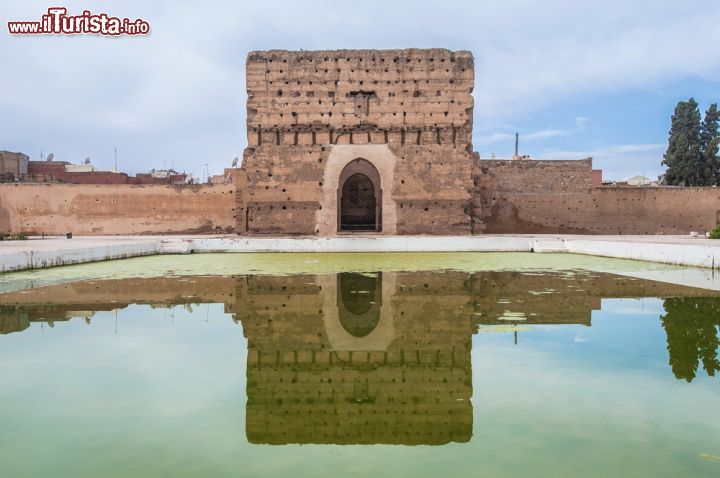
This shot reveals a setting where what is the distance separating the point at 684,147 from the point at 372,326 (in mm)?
29324

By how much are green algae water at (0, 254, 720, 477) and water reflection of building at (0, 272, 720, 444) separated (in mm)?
22

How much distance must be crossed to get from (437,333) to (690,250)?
733cm

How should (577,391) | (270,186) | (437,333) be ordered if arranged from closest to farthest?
(577,391)
(437,333)
(270,186)

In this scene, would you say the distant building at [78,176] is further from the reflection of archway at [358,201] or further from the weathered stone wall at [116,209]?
the reflection of archway at [358,201]

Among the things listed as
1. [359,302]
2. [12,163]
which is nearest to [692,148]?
[359,302]

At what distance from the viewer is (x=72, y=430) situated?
3.06 metres

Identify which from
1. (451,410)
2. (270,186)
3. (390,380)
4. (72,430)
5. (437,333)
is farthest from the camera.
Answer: (270,186)

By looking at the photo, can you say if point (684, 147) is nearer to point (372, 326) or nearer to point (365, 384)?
point (372, 326)

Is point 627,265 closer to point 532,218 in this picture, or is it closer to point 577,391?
Result: point 577,391

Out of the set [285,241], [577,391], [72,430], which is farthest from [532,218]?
[72,430]

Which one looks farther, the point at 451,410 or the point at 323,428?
the point at 451,410

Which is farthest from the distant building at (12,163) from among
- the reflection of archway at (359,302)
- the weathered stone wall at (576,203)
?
the reflection of archway at (359,302)

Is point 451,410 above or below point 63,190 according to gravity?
below

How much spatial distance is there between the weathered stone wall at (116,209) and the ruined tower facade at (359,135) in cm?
224
